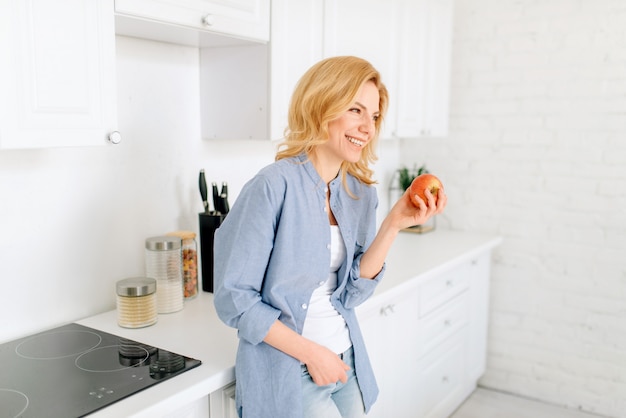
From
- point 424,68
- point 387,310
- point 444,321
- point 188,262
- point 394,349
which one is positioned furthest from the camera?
point 424,68

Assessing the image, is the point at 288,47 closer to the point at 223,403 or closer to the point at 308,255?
the point at 308,255

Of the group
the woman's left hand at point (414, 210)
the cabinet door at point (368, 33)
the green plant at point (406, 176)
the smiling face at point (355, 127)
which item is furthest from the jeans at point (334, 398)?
the green plant at point (406, 176)

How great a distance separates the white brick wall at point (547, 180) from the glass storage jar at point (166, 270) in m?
1.75

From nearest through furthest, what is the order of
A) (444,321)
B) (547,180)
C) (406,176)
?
(444,321)
(547,180)
(406,176)

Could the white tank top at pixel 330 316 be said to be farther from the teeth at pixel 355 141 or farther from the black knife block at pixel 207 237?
the black knife block at pixel 207 237

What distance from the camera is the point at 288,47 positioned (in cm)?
192

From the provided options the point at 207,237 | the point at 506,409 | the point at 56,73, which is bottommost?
the point at 506,409

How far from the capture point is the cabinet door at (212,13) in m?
1.45

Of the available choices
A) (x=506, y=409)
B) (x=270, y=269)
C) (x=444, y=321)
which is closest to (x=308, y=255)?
(x=270, y=269)

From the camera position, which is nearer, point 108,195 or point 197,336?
point 197,336

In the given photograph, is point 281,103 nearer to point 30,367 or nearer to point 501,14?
point 30,367

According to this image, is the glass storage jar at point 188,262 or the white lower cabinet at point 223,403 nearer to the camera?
the white lower cabinet at point 223,403

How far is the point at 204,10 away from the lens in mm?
1604

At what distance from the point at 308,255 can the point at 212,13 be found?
0.72m
